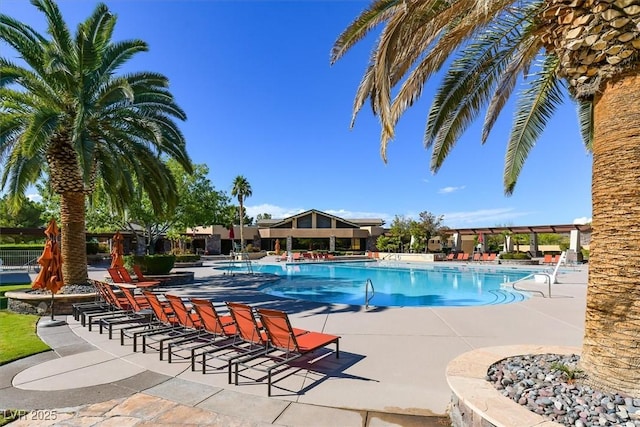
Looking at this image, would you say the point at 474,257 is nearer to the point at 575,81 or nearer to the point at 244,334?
the point at 244,334

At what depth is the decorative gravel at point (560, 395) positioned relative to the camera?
3.33 m

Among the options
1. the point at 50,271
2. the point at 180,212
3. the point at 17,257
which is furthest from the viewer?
the point at 17,257

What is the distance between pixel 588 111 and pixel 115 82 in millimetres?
12952

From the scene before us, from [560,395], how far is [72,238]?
13.7m

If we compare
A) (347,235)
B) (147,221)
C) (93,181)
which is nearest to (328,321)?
(93,181)

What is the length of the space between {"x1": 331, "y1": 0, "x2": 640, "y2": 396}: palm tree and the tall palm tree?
8.11 m

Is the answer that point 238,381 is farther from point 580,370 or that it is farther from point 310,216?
point 310,216

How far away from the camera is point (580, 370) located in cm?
411

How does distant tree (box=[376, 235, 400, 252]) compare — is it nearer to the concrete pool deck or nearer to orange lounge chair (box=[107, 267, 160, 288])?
orange lounge chair (box=[107, 267, 160, 288])

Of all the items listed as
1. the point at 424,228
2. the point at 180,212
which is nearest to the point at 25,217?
the point at 180,212

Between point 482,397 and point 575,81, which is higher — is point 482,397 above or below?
below

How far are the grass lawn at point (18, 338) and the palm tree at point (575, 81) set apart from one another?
7.37 metres

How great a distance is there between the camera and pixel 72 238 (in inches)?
474

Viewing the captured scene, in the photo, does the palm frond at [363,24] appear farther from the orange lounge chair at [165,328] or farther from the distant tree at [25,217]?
the distant tree at [25,217]
